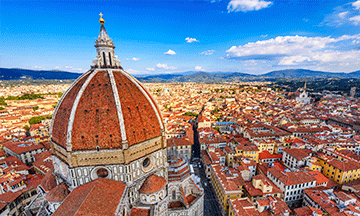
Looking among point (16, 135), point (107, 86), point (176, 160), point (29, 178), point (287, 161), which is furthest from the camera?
point (16, 135)

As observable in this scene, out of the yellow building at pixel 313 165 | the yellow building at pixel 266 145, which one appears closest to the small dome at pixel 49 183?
the yellow building at pixel 266 145

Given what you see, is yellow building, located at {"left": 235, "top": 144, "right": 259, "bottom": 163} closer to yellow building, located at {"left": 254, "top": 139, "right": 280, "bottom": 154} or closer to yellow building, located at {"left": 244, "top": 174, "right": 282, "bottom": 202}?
yellow building, located at {"left": 254, "top": 139, "right": 280, "bottom": 154}

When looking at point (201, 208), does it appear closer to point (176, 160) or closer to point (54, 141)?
point (176, 160)

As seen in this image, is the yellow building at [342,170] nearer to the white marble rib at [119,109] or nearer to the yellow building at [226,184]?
the yellow building at [226,184]

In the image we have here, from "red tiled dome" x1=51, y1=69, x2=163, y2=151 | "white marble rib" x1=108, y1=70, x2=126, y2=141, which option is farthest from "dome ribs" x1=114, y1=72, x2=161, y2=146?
"white marble rib" x1=108, y1=70, x2=126, y2=141

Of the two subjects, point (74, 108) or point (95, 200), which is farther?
point (74, 108)

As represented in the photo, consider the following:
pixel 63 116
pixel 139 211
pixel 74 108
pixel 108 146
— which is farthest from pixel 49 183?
pixel 139 211

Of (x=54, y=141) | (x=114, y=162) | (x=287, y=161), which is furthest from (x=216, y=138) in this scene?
(x=54, y=141)

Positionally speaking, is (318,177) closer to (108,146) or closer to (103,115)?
(108,146)
